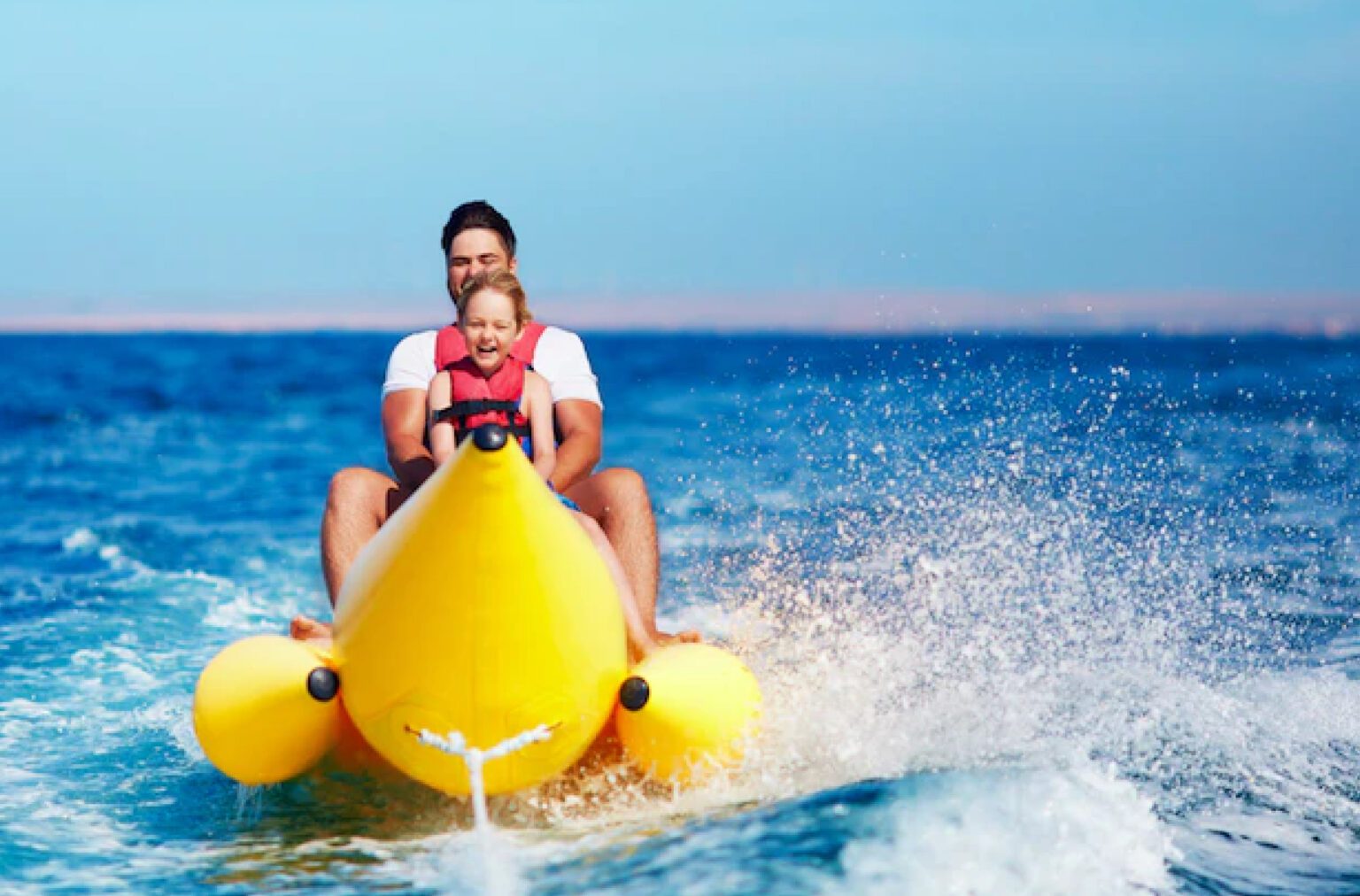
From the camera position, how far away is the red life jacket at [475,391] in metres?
3.98

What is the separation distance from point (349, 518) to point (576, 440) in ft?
2.33

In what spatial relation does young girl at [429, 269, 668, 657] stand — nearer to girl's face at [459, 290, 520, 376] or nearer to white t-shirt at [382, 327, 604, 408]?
girl's face at [459, 290, 520, 376]

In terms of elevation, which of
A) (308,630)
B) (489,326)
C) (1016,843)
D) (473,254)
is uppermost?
(473,254)

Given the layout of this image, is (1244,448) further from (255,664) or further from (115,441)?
(115,441)

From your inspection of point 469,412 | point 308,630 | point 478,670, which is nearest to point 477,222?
point 469,412

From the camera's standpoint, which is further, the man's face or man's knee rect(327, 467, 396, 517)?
the man's face

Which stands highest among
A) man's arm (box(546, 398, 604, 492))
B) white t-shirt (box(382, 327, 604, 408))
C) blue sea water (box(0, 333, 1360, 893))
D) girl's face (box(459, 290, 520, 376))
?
girl's face (box(459, 290, 520, 376))

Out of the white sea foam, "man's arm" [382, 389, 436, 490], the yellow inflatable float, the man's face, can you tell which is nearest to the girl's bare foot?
the yellow inflatable float

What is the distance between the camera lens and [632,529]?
4.21 metres

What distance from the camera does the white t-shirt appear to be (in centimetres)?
450

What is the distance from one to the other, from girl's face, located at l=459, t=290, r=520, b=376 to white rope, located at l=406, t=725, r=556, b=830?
1.08 meters

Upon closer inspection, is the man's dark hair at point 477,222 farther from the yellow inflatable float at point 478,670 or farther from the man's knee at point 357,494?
the yellow inflatable float at point 478,670

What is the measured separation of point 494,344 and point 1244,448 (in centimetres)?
1089

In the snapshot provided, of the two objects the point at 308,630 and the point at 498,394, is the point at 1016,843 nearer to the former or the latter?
the point at 498,394
